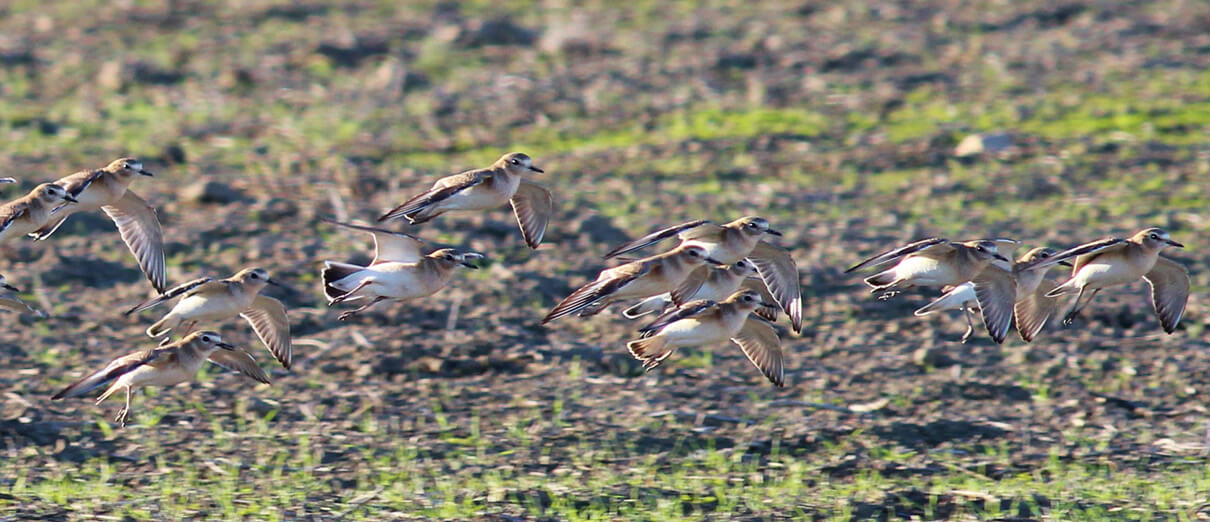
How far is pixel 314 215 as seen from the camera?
46.3 ft

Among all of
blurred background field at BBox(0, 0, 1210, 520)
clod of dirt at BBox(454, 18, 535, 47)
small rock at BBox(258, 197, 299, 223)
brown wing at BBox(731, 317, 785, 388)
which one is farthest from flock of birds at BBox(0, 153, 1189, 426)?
clod of dirt at BBox(454, 18, 535, 47)

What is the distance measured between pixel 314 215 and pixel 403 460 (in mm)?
4926

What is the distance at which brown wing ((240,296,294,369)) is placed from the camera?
8.41 meters

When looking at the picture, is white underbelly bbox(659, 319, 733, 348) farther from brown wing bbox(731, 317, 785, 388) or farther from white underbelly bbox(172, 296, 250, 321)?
white underbelly bbox(172, 296, 250, 321)

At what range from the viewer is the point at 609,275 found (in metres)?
7.74

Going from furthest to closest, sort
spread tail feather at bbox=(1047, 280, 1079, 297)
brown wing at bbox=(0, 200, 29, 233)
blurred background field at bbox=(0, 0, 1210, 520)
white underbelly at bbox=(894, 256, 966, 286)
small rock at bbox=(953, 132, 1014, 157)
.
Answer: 1. small rock at bbox=(953, 132, 1014, 157)
2. blurred background field at bbox=(0, 0, 1210, 520)
3. spread tail feather at bbox=(1047, 280, 1079, 297)
4. white underbelly at bbox=(894, 256, 966, 286)
5. brown wing at bbox=(0, 200, 29, 233)

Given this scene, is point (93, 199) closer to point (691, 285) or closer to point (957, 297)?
point (691, 285)

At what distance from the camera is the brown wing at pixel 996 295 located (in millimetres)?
7758

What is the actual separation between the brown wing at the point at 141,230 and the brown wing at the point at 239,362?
54 centimetres

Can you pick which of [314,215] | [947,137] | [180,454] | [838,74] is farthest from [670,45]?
[180,454]

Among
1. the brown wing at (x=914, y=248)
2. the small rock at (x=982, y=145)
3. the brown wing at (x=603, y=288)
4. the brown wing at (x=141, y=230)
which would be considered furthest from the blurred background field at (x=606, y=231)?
the brown wing at (x=914, y=248)

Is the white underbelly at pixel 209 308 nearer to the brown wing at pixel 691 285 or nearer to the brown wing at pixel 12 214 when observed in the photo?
the brown wing at pixel 12 214

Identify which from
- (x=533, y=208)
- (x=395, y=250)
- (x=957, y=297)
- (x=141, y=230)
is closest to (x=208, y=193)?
(x=141, y=230)

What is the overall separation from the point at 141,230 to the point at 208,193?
6.22 meters
